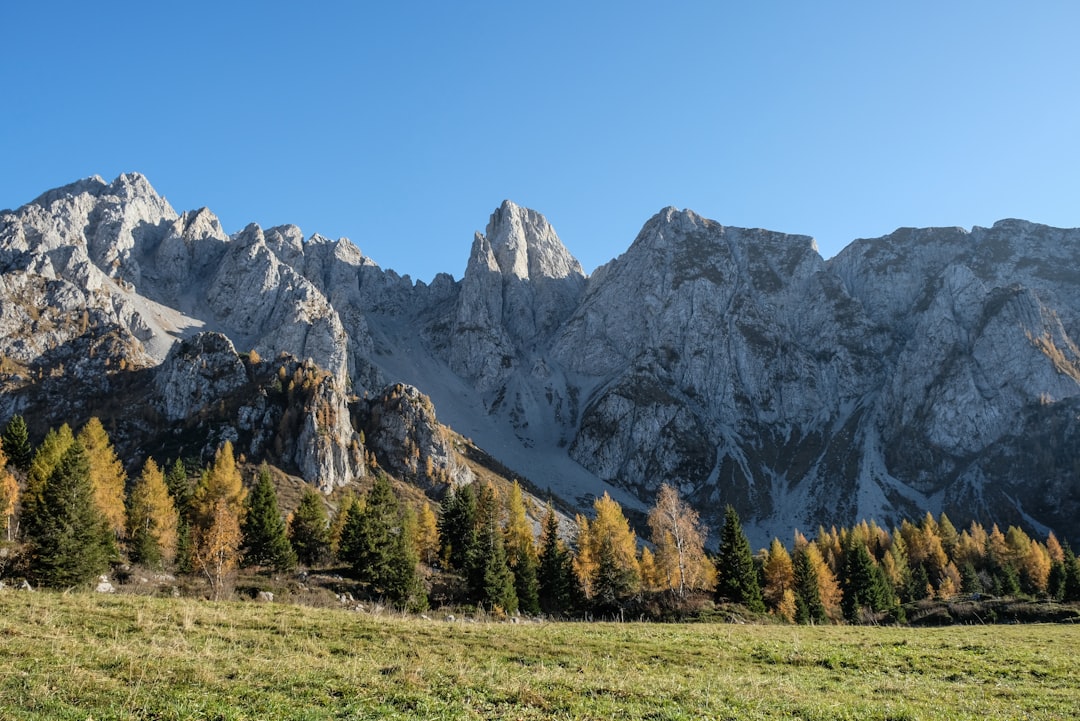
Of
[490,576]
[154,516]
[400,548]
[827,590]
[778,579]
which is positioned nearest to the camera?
[400,548]

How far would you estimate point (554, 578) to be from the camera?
2327 inches

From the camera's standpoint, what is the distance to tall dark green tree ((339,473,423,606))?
46.2 m

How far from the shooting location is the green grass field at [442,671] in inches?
461

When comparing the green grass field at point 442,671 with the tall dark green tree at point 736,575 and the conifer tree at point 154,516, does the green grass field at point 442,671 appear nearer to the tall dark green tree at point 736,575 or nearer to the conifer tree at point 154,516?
the tall dark green tree at point 736,575

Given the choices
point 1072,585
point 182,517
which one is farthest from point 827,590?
point 182,517

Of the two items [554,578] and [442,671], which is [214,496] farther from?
[442,671]

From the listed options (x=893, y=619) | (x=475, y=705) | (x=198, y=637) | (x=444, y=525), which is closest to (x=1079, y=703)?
(x=475, y=705)

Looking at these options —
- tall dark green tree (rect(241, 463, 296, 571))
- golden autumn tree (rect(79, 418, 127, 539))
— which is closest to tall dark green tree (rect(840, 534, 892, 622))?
tall dark green tree (rect(241, 463, 296, 571))

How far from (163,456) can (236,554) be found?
84960mm

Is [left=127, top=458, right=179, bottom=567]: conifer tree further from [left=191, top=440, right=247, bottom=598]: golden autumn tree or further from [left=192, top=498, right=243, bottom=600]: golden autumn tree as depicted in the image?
[left=192, top=498, right=243, bottom=600]: golden autumn tree

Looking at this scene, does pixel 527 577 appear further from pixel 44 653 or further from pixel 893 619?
pixel 44 653

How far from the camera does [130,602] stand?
853 inches

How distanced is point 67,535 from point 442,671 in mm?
30562

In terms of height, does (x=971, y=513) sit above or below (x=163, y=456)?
below
